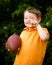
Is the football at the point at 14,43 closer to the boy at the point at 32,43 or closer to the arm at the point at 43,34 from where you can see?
the boy at the point at 32,43

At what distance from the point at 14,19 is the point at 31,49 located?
318 centimetres

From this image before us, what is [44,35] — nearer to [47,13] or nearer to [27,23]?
[27,23]

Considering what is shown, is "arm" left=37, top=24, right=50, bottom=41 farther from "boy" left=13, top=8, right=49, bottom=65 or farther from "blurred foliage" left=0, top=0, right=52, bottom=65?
"blurred foliage" left=0, top=0, right=52, bottom=65

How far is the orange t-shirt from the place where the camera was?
17.1ft

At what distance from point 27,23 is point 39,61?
0.54m

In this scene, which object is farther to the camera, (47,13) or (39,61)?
A: (47,13)

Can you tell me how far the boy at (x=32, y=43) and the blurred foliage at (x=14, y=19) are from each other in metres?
2.13

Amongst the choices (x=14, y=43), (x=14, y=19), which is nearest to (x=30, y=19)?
(x=14, y=43)

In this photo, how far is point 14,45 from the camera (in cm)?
527

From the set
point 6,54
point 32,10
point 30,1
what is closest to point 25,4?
point 30,1

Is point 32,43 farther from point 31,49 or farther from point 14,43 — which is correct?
point 14,43

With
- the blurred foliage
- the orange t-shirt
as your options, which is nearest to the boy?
the orange t-shirt

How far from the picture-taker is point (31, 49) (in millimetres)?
5195

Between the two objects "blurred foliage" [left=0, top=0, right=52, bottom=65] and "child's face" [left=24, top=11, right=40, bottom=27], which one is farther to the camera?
"blurred foliage" [left=0, top=0, right=52, bottom=65]
